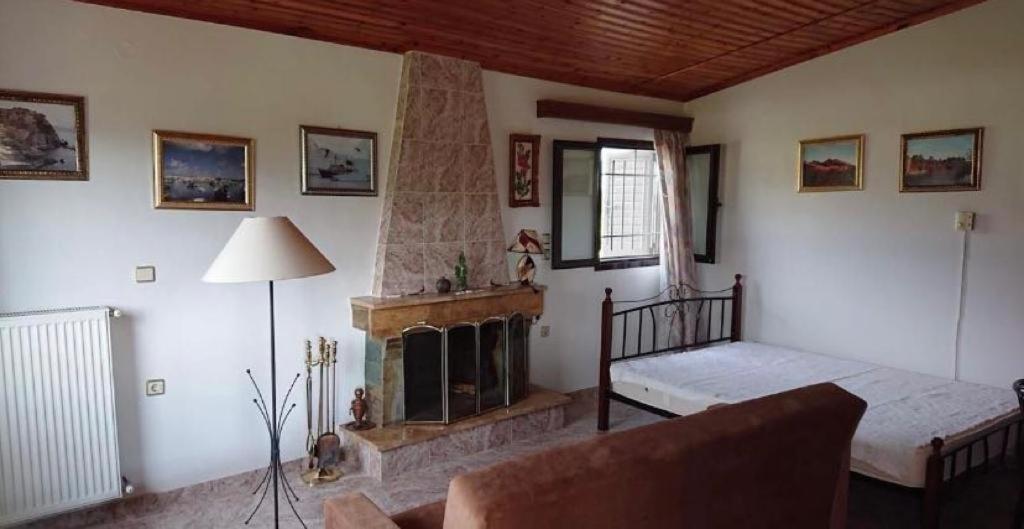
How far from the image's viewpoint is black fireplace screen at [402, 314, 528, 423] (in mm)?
4215

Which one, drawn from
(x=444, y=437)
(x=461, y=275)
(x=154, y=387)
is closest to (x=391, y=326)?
(x=461, y=275)

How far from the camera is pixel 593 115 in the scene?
5.27 m

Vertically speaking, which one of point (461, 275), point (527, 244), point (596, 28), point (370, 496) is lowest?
point (370, 496)

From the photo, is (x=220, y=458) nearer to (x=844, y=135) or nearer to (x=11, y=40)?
(x=11, y=40)

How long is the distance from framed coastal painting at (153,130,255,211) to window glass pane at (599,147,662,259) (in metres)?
3.05

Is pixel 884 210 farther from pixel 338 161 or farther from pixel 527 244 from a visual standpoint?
pixel 338 161

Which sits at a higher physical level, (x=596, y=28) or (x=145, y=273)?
(x=596, y=28)

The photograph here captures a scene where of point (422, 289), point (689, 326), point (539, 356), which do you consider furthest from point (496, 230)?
point (689, 326)

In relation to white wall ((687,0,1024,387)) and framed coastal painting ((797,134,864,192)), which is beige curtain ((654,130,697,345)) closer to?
white wall ((687,0,1024,387))

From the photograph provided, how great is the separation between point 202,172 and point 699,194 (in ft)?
13.7

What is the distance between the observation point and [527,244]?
15.4 ft

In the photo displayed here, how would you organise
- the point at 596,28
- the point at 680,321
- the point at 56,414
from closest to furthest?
1. the point at 56,414
2. the point at 596,28
3. the point at 680,321

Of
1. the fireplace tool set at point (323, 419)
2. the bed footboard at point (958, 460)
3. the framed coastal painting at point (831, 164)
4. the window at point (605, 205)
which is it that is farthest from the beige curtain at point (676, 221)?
the fireplace tool set at point (323, 419)

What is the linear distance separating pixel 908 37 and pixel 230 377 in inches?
199
